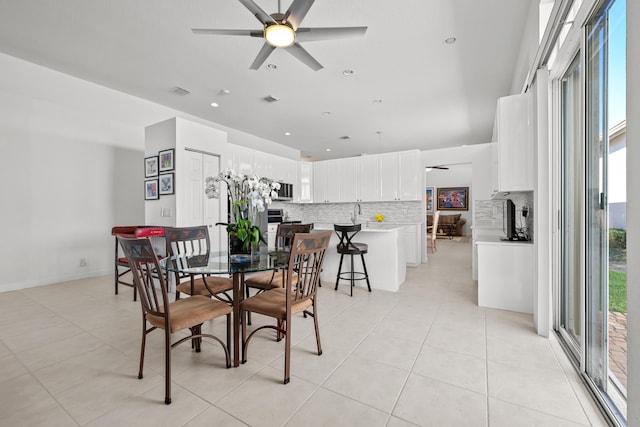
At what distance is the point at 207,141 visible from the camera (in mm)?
4480

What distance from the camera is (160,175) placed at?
424cm

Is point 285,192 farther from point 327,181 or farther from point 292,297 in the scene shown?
point 292,297

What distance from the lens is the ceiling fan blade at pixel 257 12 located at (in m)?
1.90

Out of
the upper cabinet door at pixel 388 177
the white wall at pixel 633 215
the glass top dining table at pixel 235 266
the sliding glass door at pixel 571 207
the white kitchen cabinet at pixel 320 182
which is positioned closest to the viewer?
the white wall at pixel 633 215

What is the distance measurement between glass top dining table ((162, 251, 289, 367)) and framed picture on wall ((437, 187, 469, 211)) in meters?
10.5

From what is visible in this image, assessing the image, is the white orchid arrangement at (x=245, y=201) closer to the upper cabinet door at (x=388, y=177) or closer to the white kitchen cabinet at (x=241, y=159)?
the white kitchen cabinet at (x=241, y=159)

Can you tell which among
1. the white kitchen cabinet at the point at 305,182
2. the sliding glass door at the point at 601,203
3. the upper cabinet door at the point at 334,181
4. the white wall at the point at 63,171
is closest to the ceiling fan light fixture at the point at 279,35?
the sliding glass door at the point at 601,203

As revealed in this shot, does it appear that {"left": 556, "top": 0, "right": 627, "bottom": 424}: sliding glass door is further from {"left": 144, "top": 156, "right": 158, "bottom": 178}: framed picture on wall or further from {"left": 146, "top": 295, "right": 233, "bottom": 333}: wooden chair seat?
{"left": 144, "top": 156, "right": 158, "bottom": 178}: framed picture on wall

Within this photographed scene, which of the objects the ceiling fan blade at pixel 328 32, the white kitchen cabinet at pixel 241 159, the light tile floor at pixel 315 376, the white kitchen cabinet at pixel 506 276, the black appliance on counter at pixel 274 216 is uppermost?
the ceiling fan blade at pixel 328 32

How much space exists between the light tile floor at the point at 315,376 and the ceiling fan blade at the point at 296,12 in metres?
2.46

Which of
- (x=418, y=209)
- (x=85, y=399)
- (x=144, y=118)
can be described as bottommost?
(x=85, y=399)

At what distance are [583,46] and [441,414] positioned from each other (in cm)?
230

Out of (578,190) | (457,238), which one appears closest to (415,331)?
(578,190)

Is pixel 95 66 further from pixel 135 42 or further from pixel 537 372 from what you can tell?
pixel 537 372
